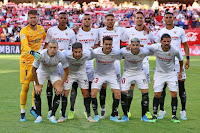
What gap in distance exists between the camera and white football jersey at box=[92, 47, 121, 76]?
28.0ft

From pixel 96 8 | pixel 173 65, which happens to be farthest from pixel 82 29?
pixel 96 8

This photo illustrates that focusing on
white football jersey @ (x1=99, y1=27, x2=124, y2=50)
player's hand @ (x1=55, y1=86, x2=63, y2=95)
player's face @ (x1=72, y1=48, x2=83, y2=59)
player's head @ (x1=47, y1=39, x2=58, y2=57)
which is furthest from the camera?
white football jersey @ (x1=99, y1=27, x2=124, y2=50)

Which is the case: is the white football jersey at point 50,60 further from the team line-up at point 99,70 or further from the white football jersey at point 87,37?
the white football jersey at point 87,37

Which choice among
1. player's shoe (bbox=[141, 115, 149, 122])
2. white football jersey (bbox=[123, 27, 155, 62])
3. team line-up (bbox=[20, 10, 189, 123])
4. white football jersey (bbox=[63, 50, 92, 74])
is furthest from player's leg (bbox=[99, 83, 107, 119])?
white football jersey (bbox=[123, 27, 155, 62])

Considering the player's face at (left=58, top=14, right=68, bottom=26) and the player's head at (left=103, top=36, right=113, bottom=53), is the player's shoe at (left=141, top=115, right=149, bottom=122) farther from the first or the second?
the player's face at (left=58, top=14, right=68, bottom=26)

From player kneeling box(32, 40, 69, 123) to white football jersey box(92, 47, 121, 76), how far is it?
756 mm

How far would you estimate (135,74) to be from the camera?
8.63 m

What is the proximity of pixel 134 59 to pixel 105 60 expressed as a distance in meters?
0.62

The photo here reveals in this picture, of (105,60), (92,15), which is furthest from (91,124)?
(92,15)

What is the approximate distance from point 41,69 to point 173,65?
2.84 m

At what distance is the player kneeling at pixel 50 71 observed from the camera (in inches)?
319

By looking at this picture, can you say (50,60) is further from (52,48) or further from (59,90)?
(59,90)

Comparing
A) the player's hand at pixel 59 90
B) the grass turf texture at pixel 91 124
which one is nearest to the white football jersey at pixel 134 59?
the grass turf texture at pixel 91 124

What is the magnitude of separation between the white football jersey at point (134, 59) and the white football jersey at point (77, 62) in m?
0.77
